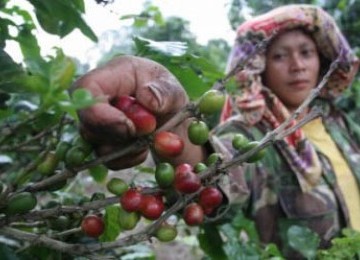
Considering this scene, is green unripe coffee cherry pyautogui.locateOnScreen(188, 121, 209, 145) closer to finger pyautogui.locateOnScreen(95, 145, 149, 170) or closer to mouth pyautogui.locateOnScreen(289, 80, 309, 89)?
finger pyautogui.locateOnScreen(95, 145, 149, 170)

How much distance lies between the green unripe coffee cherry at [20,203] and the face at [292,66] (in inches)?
61.4

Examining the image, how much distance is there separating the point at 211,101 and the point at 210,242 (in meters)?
0.44

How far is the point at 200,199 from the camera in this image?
2.42ft

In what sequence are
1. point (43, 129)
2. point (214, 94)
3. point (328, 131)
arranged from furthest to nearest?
point (328, 131), point (43, 129), point (214, 94)

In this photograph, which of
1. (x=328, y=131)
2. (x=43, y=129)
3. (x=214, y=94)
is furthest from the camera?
(x=328, y=131)

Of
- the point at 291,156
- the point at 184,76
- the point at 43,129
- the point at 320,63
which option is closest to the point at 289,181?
the point at 291,156

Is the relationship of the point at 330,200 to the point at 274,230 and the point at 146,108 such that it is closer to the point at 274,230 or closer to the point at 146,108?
the point at 274,230

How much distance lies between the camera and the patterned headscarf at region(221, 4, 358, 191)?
6.80 ft

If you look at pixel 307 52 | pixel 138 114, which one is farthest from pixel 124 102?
pixel 307 52

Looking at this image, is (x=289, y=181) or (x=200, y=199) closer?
(x=200, y=199)

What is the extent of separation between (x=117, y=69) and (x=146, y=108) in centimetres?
6

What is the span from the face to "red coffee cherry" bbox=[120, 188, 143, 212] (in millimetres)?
1506

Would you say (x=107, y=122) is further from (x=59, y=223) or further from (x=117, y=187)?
(x=59, y=223)

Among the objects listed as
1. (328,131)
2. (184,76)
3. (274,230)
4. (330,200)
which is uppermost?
(184,76)
